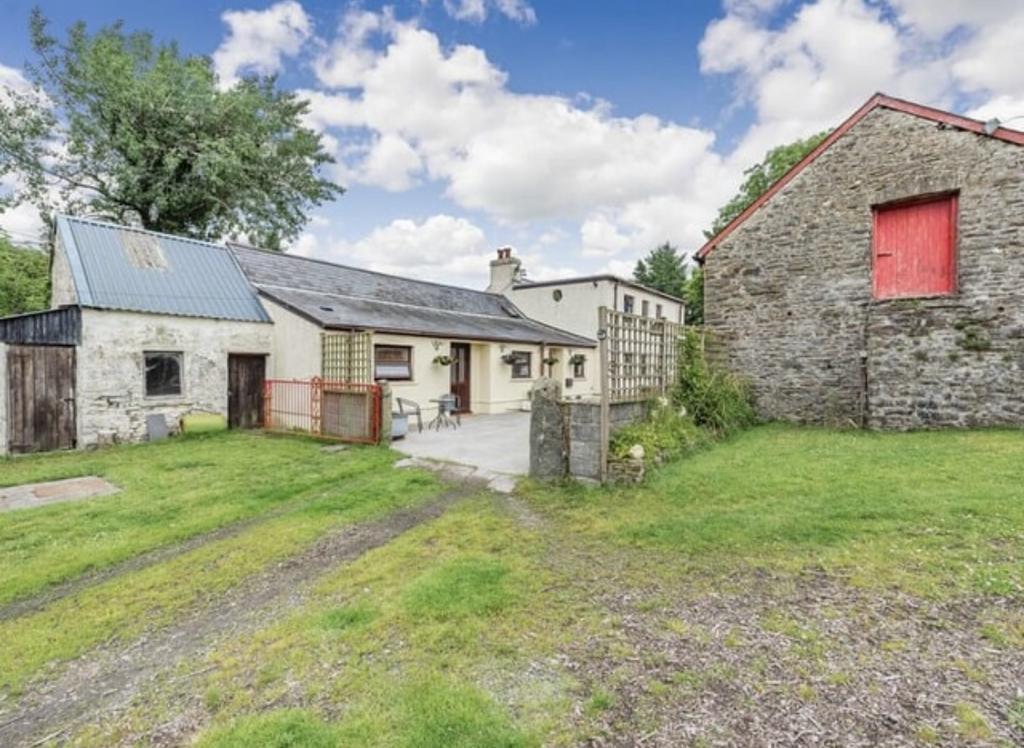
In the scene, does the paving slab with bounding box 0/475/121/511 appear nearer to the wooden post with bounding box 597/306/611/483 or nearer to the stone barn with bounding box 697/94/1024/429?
the wooden post with bounding box 597/306/611/483

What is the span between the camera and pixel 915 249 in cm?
941

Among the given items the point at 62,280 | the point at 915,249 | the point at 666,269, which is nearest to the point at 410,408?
the point at 62,280

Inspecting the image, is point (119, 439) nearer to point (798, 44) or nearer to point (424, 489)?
point (424, 489)

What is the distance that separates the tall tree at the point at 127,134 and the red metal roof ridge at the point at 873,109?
64.2 feet

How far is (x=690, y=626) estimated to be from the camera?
9.93 ft

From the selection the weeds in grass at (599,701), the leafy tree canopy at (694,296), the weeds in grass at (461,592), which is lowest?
the weeds in grass at (461,592)

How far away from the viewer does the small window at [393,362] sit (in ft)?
40.9

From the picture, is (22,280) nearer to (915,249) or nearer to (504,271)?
(504,271)

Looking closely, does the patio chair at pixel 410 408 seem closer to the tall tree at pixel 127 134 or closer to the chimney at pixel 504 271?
the chimney at pixel 504 271

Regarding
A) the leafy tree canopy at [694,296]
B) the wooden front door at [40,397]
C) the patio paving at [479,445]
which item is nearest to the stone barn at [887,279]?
the patio paving at [479,445]

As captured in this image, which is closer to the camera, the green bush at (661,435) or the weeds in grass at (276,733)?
the weeds in grass at (276,733)

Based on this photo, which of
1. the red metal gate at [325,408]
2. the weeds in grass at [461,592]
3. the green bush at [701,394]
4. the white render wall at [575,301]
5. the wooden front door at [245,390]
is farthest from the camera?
the white render wall at [575,301]

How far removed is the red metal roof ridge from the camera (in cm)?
855

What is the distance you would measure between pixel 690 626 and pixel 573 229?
24.6m
